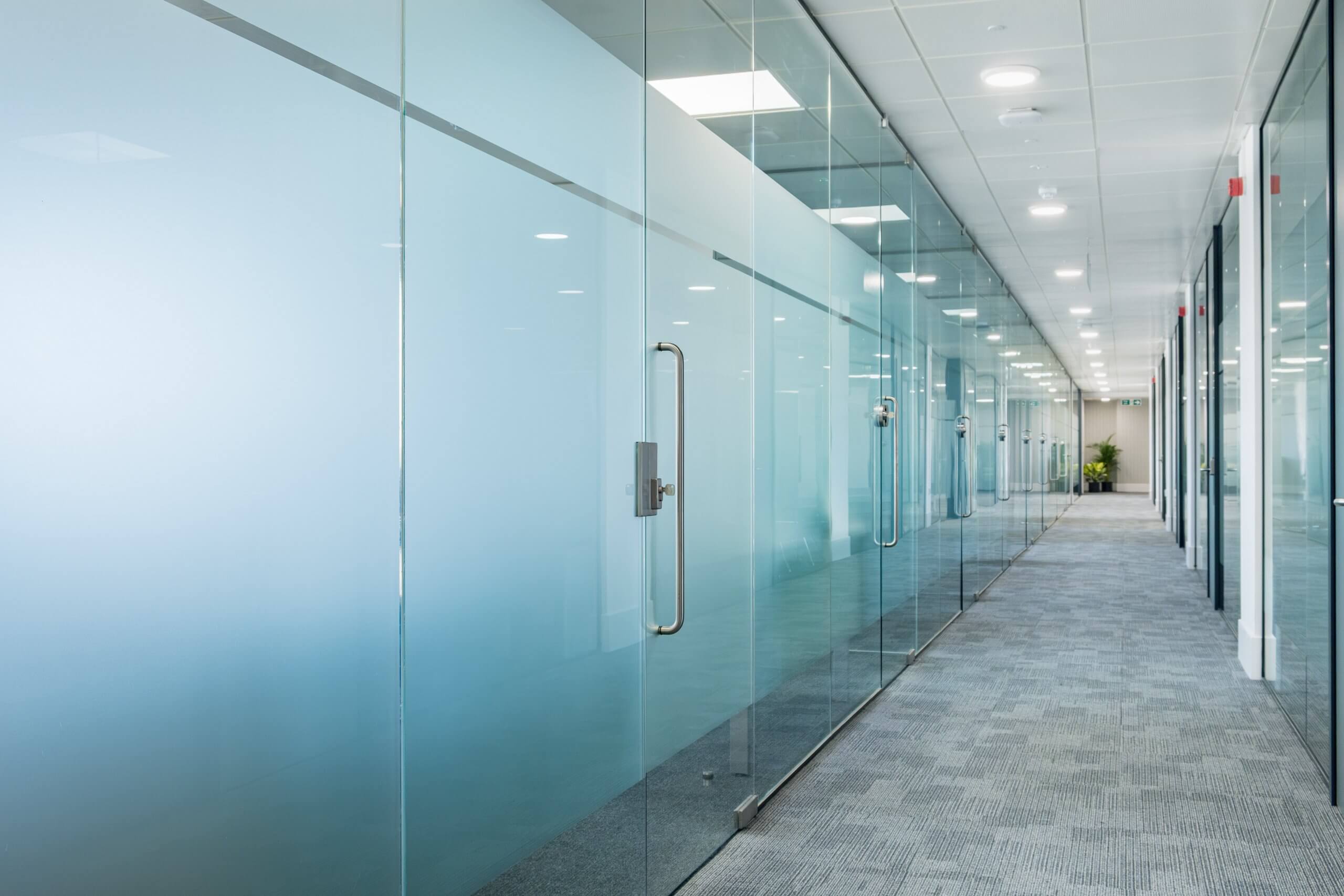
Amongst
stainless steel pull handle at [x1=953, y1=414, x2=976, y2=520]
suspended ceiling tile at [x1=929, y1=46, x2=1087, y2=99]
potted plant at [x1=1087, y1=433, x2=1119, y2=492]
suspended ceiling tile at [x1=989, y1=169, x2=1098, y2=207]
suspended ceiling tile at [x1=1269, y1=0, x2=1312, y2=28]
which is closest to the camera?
suspended ceiling tile at [x1=1269, y1=0, x2=1312, y2=28]

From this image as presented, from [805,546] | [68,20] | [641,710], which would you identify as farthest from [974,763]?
[68,20]

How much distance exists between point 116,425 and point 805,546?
309cm

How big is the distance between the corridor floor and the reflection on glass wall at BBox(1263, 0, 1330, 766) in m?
0.33

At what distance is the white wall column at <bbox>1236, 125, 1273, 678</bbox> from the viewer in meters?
5.59

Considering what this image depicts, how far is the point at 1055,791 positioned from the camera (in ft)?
12.8

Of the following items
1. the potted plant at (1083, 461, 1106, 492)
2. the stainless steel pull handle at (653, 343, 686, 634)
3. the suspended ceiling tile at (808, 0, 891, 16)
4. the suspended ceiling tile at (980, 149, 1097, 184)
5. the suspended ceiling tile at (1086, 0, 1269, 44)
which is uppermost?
the suspended ceiling tile at (980, 149, 1097, 184)

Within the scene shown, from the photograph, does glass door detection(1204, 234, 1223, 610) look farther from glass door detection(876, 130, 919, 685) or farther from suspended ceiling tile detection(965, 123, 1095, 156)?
glass door detection(876, 130, 919, 685)

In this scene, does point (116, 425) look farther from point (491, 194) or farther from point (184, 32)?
point (491, 194)

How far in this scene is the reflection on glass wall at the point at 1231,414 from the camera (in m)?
6.54

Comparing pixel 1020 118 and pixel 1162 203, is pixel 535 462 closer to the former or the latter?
pixel 1020 118

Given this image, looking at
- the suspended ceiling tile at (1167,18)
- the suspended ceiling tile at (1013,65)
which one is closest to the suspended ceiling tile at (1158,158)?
the suspended ceiling tile at (1013,65)

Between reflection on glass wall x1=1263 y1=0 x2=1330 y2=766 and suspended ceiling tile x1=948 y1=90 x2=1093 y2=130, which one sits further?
suspended ceiling tile x1=948 y1=90 x2=1093 y2=130

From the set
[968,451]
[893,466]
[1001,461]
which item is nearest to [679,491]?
[893,466]

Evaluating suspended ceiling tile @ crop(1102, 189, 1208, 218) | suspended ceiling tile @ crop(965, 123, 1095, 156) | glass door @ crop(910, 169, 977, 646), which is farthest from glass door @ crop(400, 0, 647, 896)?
suspended ceiling tile @ crop(1102, 189, 1208, 218)
